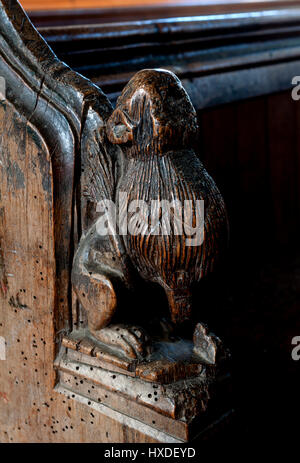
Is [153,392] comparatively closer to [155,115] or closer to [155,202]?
[155,202]

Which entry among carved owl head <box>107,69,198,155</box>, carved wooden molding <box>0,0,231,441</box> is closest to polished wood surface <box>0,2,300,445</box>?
carved wooden molding <box>0,0,231,441</box>

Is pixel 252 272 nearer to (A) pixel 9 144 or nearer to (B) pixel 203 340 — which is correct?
(B) pixel 203 340

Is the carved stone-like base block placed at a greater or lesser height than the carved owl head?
lesser

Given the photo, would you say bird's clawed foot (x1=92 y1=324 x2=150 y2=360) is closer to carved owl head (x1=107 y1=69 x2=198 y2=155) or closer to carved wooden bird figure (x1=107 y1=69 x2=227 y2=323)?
carved wooden bird figure (x1=107 y1=69 x2=227 y2=323)

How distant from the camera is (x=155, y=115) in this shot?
35.2 inches

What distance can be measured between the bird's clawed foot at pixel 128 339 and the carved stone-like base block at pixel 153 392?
0.6 inches

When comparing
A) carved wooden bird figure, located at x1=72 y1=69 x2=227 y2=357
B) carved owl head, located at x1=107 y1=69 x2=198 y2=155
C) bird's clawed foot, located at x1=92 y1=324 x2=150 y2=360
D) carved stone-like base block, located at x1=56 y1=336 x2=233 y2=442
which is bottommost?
carved stone-like base block, located at x1=56 y1=336 x2=233 y2=442

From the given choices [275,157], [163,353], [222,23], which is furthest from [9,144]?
[275,157]

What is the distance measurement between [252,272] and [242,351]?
1.40ft

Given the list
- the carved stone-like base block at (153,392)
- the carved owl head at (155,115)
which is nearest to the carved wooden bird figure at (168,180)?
the carved owl head at (155,115)

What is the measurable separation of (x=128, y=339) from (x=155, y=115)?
1.14 ft

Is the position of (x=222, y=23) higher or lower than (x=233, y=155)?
higher

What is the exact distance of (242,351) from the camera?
4.14 ft

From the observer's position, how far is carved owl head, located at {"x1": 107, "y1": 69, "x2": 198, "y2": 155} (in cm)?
90
